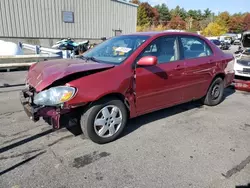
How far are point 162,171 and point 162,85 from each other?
156cm

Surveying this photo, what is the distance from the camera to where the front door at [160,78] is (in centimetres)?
342

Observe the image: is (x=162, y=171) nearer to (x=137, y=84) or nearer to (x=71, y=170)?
(x=71, y=170)

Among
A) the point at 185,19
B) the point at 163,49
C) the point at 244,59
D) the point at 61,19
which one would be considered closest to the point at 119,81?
the point at 163,49

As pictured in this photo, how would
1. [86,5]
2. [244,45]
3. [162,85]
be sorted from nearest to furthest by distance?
[162,85] → [244,45] → [86,5]

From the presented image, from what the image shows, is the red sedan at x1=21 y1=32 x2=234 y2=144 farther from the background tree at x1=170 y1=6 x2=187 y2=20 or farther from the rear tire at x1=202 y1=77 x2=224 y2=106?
the background tree at x1=170 y1=6 x2=187 y2=20

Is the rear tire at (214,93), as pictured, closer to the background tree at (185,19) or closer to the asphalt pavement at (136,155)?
the asphalt pavement at (136,155)

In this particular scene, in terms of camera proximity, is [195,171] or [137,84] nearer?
[195,171]

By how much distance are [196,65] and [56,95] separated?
2.80m

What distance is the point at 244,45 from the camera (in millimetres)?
7906

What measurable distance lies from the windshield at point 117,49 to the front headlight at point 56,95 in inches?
35.3

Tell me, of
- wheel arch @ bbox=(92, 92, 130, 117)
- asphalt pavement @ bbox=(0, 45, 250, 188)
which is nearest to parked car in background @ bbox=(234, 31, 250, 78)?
asphalt pavement @ bbox=(0, 45, 250, 188)

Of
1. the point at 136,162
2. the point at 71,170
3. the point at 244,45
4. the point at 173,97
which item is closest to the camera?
the point at 71,170

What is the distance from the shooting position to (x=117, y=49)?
3.67m

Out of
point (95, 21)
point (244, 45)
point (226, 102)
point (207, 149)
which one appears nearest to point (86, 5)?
point (95, 21)
